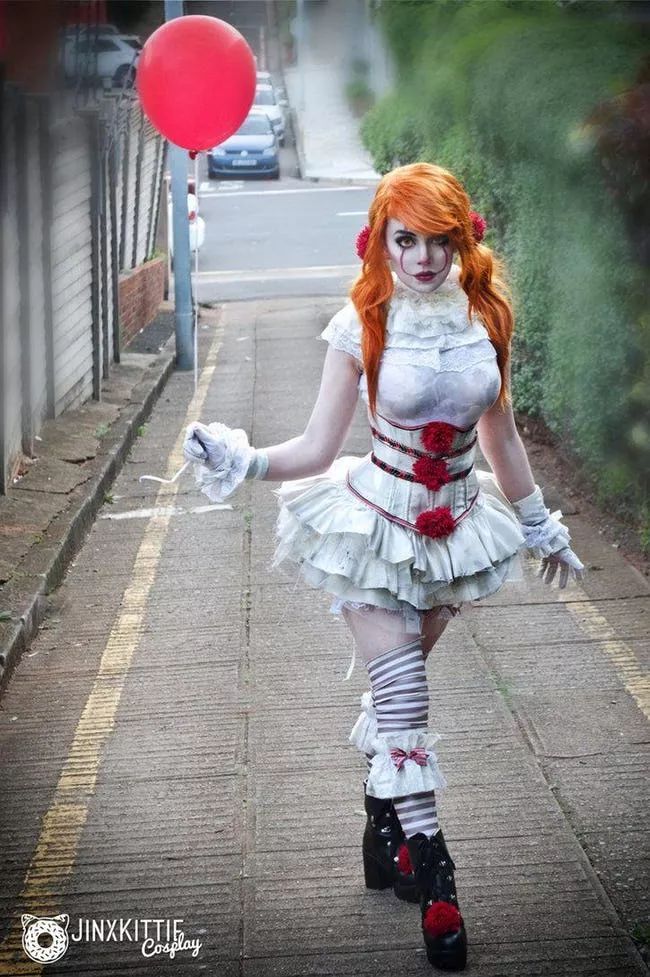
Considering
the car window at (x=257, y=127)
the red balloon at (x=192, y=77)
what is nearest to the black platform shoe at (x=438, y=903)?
the red balloon at (x=192, y=77)

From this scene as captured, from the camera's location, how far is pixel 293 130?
141ft

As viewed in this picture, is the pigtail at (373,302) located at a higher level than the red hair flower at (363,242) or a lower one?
lower

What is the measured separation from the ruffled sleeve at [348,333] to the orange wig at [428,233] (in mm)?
30

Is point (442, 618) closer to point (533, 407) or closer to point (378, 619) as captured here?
point (378, 619)

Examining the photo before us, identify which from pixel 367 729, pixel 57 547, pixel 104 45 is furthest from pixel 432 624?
pixel 104 45

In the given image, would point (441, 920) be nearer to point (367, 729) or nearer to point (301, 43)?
point (367, 729)

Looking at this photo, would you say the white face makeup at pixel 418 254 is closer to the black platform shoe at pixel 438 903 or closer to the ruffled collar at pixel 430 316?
the ruffled collar at pixel 430 316

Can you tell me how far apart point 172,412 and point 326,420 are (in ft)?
29.6

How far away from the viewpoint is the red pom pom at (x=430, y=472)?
380 centimetres

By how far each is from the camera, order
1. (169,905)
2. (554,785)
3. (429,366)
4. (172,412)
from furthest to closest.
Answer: (172,412) < (554,785) < (169,905) < (429,366)

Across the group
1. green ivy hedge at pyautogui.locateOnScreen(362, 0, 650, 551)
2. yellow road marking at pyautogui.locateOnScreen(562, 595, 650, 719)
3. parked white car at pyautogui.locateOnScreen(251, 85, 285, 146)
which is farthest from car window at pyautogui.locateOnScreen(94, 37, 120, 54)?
parked white car at pyautogui.locateOnScreen(251, 85, 285, 146)

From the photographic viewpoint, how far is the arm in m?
3.86

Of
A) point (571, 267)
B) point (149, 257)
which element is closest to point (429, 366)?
point (571, 267)

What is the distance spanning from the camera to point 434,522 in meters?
3.78
